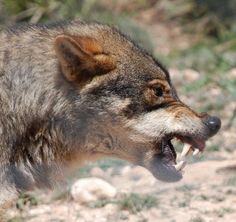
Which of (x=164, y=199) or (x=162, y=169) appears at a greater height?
(x=162, y=169)

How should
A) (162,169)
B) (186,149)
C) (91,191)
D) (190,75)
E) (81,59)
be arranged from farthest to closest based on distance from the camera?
(190,75) < (91,191) < (186,149) < (162,169) < (81,59)

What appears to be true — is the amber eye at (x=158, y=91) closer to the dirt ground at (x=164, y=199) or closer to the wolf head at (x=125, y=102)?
the wolf head at (x=125, y=102)

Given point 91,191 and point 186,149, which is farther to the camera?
point 91,191

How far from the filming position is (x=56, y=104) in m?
6.03

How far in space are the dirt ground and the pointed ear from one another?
3.55ft

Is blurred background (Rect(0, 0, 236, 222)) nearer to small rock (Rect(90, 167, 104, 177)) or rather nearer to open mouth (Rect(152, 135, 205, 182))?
small rock (Rect(90, 167, 104, 177))

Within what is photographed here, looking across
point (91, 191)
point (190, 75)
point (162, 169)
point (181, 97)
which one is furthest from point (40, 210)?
point (190, 75)

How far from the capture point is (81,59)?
5980mm

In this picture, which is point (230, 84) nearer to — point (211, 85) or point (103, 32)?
point (211, 85)

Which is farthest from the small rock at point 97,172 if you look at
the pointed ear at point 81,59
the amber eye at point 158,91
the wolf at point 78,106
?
the pointed ear at point 81,59

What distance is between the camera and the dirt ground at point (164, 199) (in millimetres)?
7293

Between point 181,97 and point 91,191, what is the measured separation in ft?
12.1

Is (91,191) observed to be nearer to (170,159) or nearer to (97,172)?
(97,172)

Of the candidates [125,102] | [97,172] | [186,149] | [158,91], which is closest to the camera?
[125,102]
